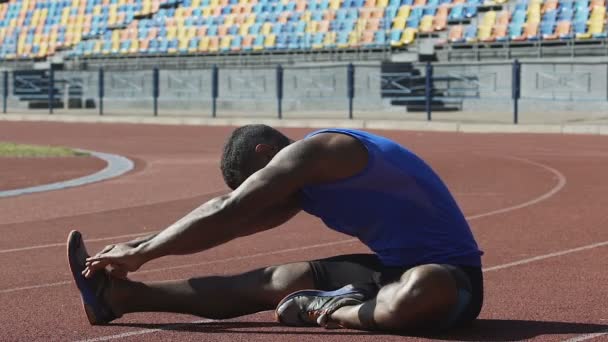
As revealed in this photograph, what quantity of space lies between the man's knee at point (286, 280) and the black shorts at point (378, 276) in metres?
0.04

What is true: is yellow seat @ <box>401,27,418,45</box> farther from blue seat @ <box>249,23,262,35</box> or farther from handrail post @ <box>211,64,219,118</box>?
blue seat @ <box>249,23,262,35</box>

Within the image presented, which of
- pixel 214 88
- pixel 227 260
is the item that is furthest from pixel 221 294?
pixel 214 88

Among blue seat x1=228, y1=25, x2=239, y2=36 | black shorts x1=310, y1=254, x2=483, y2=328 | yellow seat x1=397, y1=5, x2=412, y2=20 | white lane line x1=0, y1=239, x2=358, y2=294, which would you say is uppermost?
yellow seat x1=397, y1=5, x2=412, y2=20

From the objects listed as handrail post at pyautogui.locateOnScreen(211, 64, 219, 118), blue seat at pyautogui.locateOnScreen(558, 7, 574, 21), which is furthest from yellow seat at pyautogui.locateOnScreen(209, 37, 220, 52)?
blue seat at pyautogui.locateOnScreen(558, 7, 574, 21)

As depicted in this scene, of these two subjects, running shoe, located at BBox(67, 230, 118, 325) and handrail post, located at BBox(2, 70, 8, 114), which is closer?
running shoe, located at BBox(67, 230, 118, 325)

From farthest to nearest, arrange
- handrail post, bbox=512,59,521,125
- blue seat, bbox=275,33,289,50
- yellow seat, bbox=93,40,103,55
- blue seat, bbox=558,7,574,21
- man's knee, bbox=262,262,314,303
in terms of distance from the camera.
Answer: yellow seat, bbox=93,40,103,55 < blue seat, bbox=275,33,289,50 < blue seat, bbox=558,7,574,21 < handrail post, bbox=512,59,521,125 < man's knee, bbox=262,262,314,303

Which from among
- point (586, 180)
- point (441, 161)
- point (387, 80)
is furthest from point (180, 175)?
point (387, 80)

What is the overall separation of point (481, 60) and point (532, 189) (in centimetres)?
1941

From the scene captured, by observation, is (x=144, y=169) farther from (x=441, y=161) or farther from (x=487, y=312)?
(x=487, y=312)

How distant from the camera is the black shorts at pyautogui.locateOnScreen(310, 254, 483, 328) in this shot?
544 cm

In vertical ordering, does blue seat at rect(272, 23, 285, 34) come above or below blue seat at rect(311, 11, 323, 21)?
below

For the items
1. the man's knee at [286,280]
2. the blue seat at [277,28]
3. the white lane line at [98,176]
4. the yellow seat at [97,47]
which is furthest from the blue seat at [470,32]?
the man's knee at [286,280]

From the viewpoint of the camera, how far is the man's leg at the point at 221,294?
5.84 m

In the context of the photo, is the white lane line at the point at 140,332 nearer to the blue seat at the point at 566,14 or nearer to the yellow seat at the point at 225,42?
the blue seat at the point at 566,14
